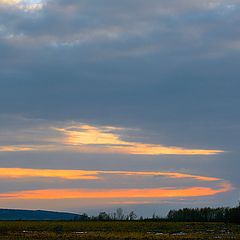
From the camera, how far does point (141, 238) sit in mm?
61938

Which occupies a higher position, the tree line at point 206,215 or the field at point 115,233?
the tree line at point 206,215

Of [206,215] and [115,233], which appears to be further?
[206,215]

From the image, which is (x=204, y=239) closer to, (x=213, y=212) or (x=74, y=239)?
(x=74, y=239)

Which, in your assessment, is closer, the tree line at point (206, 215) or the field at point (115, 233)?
the field at point (115, 233)

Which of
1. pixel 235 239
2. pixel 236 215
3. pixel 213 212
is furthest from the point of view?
pixel 213 212

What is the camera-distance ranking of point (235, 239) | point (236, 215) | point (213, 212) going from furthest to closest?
1. point (213, 212)
2. point (236, 215)
3. point (235, 239)

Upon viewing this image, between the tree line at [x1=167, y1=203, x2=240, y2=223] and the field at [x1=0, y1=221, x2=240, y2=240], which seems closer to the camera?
the field at [x1=0, y1=221, x2=240, y2=240]

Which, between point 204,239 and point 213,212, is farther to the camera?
point 213,212

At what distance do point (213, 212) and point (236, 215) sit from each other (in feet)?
48.9

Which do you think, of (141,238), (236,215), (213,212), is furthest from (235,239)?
(213,212)

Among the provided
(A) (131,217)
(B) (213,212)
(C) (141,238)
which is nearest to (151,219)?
(A) (131,217)

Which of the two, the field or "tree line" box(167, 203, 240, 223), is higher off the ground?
"tree line" box(167, 203, 240, 223)

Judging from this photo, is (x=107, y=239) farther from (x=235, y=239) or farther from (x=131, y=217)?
(x=131, y=217)

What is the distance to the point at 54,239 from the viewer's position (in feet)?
195
